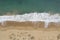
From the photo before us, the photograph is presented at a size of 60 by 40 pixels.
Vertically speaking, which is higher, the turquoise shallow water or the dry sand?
the turquoise shallow water

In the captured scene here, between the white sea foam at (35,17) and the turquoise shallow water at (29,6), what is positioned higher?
the turquoise shallow water at (29,6)

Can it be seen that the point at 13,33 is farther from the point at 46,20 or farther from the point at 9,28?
the point at 46,20

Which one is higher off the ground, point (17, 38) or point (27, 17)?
point (27, 17)

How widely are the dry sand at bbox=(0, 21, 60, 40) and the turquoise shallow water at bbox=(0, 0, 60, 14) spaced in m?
0.11

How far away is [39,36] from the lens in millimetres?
1403

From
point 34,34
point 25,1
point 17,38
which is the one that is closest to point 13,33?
point 17,38

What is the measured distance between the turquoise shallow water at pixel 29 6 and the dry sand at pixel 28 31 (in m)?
0.11

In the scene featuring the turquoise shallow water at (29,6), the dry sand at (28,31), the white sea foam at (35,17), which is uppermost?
the turquoise shallow water at (29,6)

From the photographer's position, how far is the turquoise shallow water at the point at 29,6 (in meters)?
1.43

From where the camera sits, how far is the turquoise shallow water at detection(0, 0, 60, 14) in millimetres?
1433

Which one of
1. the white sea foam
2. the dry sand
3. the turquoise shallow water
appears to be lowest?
the dry sand

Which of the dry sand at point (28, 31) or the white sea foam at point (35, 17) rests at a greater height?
the white sea foam at point (35, 17)

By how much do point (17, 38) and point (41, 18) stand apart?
0.80 feet

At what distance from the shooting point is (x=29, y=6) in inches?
56.8
